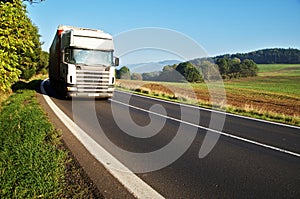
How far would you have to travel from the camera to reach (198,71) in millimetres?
51812

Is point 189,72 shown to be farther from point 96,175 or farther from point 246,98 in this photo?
point 96,175

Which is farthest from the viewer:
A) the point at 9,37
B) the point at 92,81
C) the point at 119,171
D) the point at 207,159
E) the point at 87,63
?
the point at 92,81

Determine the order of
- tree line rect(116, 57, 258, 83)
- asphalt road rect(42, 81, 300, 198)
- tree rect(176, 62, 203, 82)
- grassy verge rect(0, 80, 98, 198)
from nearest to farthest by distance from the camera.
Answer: grassy verge rect(0, 80, 98, 198) < asphalt road rect(42, 81, 300, 198) < tree line rect(116, 57, 258, 83) < tree rect(176, 62, 203, 82)

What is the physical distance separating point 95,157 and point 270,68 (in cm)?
9336

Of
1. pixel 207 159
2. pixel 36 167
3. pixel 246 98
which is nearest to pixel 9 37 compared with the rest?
pixel 36 167

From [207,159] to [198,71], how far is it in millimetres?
47949

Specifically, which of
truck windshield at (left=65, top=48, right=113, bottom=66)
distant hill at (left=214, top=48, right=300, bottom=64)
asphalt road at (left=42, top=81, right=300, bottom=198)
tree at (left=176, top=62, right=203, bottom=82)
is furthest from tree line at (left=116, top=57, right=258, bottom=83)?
asphalt road at (left=42, top=81, right=300, bottom=198)

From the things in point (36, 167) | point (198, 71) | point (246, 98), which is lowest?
point (246, 98)

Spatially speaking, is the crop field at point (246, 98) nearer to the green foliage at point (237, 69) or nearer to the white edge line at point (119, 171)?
the green foliage at point (237, 69)

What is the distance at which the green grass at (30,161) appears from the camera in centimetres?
335

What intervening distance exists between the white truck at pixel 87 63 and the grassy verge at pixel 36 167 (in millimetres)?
6991

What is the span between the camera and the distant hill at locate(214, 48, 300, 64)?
9131 cm

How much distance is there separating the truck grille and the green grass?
6.53 meters

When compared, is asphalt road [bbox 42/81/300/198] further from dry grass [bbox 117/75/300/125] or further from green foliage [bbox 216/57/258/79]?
green foliage [bbox 216/57/258/79]
